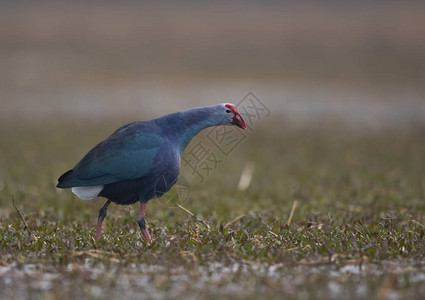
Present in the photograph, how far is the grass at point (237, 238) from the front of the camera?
519 cm

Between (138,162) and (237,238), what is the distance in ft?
4.14

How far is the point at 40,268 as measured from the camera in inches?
220

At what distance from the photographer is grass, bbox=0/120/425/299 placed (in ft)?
17.0

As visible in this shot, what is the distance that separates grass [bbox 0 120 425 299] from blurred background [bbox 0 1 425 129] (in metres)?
8.74

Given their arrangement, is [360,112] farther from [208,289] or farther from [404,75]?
[208,289]

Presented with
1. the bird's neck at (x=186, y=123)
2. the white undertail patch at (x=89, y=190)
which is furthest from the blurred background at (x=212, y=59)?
the white undertail patch at (x=89, y=190)

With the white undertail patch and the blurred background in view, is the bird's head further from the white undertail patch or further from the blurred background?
the blurred background

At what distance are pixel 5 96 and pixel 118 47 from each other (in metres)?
11.5

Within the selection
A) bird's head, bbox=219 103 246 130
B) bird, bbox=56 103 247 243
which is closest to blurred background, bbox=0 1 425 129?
bird's head, bbox=219 103 246 130

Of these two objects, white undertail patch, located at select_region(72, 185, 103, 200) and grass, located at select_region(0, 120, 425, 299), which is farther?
white undertail patch, located at select_region(72, 185, 103, 200)

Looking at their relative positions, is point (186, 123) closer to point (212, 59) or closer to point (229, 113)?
point (229, 113)

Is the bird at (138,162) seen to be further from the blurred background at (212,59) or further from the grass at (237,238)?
the blurred background at (212,59)

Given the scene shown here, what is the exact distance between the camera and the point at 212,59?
110ft

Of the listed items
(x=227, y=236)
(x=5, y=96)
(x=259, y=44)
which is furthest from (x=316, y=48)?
(x=227, y=236)
